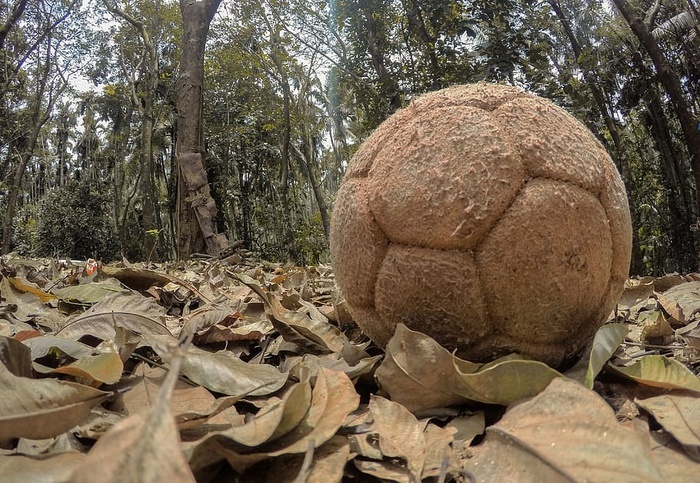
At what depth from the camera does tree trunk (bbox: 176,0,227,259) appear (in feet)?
17.6

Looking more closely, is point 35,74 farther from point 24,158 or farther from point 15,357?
point 15,357

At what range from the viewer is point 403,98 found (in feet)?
23.6

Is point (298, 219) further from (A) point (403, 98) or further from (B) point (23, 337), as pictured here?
(B) point (23, 337)

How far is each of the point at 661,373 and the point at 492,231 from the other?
0.42m

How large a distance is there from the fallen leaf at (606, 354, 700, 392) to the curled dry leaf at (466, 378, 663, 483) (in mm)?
290

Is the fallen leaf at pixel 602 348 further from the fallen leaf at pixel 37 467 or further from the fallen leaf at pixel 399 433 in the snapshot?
the fallen leaf at pixel 37 467

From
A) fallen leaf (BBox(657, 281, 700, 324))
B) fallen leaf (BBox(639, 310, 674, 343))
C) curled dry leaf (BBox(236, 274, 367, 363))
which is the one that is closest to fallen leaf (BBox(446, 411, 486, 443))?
curled dry leaf (BBox(236, 274, 367, 363))

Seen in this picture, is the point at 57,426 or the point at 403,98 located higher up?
the point at 403,98

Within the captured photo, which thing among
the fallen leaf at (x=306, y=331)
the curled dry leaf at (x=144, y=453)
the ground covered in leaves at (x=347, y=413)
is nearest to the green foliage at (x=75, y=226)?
the fallen leaf at (x=306, y=331)

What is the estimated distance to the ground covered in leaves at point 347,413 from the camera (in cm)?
69

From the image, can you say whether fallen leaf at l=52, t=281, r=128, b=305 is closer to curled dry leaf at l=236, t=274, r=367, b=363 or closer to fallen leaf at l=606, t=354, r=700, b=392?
curled dry leaf at l=236, t=274, r=367, b=363

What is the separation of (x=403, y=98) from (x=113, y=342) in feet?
A: 20.9

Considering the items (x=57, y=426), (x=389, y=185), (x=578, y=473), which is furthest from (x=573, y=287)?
(x=57, y=426)

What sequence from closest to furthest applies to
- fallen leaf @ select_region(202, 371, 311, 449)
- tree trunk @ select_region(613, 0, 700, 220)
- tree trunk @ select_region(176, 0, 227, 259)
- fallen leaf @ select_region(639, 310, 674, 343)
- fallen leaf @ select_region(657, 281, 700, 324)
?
fallen leaf @ select_region(202, 371, 311, 449), fallen leaf @ select_region(639, 310, 674, 343), fallen leaf @ select_region(657, 281, 700, 324), tree trunk @ select_region(176, 0, 227, 259), tree trunk @ select_region(613, 0, 700, 220)
